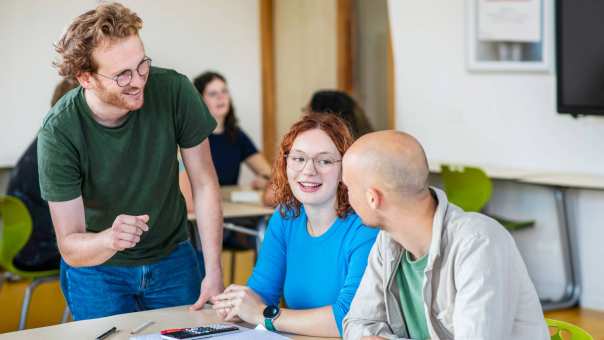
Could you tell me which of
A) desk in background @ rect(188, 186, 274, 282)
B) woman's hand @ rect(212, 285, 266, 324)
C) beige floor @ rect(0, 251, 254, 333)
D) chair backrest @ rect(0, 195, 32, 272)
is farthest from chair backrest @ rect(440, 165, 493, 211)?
woman's hand @ rect(212, 285, 266, 324)

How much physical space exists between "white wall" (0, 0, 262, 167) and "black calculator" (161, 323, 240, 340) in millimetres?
3986

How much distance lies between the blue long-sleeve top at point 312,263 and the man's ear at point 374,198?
1.62 feet

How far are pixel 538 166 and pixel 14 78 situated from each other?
3599 millimetres

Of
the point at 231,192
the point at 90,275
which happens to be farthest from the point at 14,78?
the point at 90,275

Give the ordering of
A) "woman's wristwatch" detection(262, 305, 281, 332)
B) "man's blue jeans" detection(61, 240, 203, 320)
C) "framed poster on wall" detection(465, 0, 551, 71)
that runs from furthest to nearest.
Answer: "framed poster on wall" detection(465, 0, 551, 71)
"man's blue jeans" detection(61, 240, 203, 320)
"woman's wristwatch" detection(262, 305, 281, 332)

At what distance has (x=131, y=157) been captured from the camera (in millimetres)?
2621

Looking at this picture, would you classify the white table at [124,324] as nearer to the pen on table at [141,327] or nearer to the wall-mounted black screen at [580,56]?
the pen on table at [141,327]

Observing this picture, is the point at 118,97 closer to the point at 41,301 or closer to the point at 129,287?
the point at 129,287

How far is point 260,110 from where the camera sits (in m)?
7.87

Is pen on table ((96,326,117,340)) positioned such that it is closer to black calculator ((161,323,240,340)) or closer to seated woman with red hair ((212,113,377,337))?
black calculator ((161,323,240,340))

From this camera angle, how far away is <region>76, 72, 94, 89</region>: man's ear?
244 cm

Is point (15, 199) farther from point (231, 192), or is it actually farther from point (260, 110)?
point (260, 110)

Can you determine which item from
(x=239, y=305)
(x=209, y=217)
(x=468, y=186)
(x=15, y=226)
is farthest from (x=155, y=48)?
(x=239, y=305)

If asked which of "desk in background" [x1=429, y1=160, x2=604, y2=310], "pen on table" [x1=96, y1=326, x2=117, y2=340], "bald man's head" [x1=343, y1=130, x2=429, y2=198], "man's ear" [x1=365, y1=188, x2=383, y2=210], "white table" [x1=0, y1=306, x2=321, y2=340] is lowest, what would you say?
"desk in background" [x1=429, y1=160, x2=604, y2=310]
